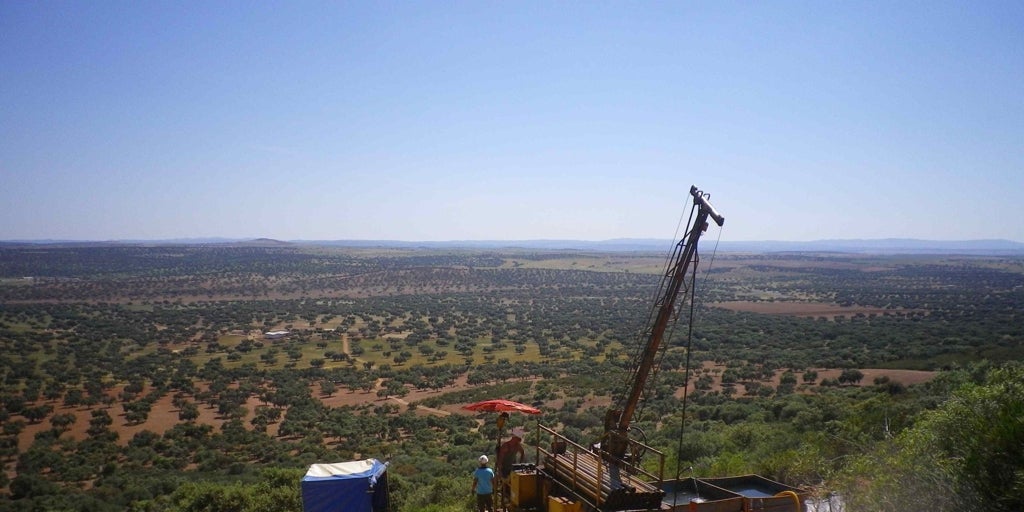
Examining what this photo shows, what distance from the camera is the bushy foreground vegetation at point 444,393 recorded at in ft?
49.2

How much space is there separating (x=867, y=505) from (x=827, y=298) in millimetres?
107337

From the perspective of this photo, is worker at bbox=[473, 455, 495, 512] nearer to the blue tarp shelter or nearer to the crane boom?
the blue tarp shelter

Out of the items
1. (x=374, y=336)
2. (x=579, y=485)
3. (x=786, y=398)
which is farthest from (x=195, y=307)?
(x=579, y=485)

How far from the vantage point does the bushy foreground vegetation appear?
1499 centimetres

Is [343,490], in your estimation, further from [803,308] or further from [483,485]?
[803,308]

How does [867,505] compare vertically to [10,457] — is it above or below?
above

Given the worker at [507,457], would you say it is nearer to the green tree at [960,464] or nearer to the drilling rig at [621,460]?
the drilling rig at [621,460]

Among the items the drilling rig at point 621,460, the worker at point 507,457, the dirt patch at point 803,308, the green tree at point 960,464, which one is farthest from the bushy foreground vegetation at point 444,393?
the worker at point 507,457

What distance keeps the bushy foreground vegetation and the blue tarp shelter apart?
192 inches

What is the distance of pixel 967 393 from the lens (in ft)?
38.3

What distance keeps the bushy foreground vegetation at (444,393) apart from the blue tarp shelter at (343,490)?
487 cm

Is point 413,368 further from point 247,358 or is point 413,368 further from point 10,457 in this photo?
point 10,457

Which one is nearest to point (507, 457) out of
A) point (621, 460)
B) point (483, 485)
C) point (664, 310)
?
point (483, 485)

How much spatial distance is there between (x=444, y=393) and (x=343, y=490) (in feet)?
93.2
